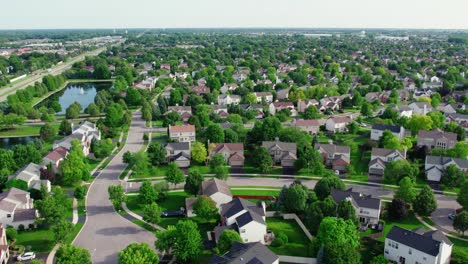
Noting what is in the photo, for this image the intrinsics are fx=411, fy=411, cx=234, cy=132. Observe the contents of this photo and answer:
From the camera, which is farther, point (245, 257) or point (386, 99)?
point (386, 99)

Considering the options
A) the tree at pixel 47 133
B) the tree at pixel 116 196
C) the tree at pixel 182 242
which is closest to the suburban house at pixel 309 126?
the tree at pixel 116 196

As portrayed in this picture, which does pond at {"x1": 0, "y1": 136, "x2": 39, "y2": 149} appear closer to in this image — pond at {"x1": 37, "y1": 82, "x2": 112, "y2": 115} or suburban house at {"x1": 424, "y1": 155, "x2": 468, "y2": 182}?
pond at {"x1": 37, "y1": 82, "x2": 112, "y2": 115}

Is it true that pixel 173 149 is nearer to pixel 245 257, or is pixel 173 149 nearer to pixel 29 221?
pixel 29 221

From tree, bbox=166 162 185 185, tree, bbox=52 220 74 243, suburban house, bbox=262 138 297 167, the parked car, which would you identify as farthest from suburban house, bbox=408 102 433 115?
the parked car

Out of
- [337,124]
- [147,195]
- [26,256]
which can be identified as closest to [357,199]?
[147,195]

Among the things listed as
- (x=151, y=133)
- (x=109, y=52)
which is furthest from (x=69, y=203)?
(x=109, y=52)

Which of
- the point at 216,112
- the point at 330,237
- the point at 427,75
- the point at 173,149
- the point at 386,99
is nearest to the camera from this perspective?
the point at 330,237
